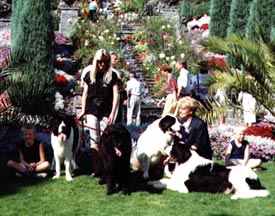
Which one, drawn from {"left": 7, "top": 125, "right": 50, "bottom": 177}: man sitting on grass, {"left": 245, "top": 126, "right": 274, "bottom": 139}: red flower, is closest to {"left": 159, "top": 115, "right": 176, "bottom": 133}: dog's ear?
{"left": 7, "top": 125, "right": 50, "bottom": 177}: man sitting on grass

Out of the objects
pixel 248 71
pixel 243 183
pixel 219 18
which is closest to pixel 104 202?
pixel 243 183

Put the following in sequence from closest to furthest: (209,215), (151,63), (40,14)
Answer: (209,215), (40,14), (151,63)

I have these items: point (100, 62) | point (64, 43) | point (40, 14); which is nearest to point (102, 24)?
point (64, 43)

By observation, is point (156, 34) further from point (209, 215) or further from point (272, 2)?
point (209, 215)

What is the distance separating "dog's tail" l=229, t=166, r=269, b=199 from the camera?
8.15 m

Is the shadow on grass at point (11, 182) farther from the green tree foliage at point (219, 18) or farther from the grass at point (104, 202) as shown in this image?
the green tree foliage at point (219, 18)

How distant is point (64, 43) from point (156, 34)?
3.61 m

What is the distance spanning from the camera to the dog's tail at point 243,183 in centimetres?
815

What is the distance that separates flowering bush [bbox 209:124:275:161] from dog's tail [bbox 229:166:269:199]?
2378 millimetres

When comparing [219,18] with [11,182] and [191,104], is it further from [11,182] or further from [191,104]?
[11,182]

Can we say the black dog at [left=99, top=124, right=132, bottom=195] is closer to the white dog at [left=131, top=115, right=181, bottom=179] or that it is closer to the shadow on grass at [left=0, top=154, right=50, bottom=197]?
the white dog at [left=131, top=115, right=181, bottom=179]

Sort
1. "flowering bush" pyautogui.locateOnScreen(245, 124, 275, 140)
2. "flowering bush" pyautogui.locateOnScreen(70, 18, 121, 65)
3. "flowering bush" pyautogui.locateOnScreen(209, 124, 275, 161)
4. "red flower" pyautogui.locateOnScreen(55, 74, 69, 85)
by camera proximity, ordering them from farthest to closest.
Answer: "flowering bush" pyautogui.locateOnScreen(70, 18, 121, 65), "red flower" pyautogui.locateOnScreen(55, 74, 69, 85), "flowering bush" pyautogui.locateOnScreen(245, 124, 275, 140), "flowering bush" pyautogui.locateOnScreen(209, 124, 275, 161)

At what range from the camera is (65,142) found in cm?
884

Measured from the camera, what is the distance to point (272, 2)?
2103 cm
